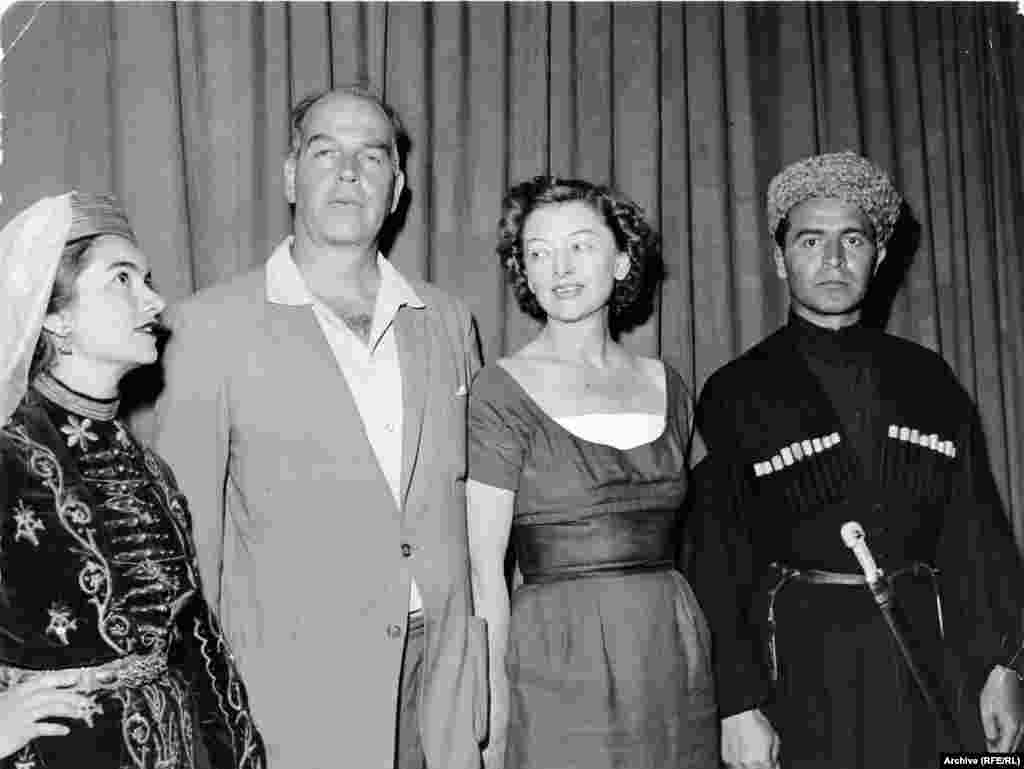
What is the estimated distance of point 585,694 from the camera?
1.98 meters

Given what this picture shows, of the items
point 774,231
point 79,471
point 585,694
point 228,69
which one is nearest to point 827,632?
point 585,694

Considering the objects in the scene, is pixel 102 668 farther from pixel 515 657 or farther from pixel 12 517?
pixel 515 657

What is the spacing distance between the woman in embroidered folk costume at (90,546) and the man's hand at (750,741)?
1.04 metres

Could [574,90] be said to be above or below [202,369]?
above

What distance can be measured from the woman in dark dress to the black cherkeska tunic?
0.16 m

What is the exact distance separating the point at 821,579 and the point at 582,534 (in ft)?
1.86

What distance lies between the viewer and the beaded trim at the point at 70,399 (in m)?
1.65

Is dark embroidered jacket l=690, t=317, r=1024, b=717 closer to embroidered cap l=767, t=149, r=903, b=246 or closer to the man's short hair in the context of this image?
embroidered cap l=767, t=149, r=903, b=246

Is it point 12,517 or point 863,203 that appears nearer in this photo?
point 12,517

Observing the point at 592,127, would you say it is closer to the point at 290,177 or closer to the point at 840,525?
the point at 290,177

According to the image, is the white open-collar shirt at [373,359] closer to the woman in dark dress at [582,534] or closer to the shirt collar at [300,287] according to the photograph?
the shirt collar at [300,287]

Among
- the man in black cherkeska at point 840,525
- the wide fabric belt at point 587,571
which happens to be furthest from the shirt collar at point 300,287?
the man in black cherkeska at point 840,525

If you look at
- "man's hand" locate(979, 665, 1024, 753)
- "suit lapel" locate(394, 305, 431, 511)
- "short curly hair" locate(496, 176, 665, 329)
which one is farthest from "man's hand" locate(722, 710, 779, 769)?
"short curly hair" locate(496, 176, 665, 329)

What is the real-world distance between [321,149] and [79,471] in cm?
96
